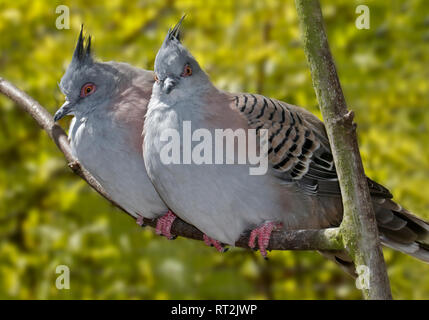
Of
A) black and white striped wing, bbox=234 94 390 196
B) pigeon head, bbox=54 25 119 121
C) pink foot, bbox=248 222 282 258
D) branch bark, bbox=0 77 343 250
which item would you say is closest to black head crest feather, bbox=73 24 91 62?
pigeon head, bbox=54 25 119 121

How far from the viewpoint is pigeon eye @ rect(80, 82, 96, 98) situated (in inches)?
105

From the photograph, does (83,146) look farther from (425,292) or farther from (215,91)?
(425,292)

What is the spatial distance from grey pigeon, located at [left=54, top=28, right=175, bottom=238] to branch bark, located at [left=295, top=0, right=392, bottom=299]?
1.04m

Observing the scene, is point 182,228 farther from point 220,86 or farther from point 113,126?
point 220,86

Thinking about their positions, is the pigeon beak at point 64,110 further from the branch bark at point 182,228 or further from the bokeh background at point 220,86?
the bokeh background at point 220,86

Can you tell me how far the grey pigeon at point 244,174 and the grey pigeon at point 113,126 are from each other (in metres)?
0.29

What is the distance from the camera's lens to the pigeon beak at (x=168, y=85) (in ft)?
7.11

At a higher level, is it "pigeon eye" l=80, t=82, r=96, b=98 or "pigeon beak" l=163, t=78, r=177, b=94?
"pigeon eye" l=80, t=82, r=96, b=98

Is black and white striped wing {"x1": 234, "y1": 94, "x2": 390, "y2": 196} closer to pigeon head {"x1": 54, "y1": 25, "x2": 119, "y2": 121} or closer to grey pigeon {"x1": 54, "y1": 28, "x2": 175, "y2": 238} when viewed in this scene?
grey pigeon {"x1": 54, "y1": 28, "x2": 175, "y2": 238}

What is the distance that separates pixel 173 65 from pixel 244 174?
48 centimetres

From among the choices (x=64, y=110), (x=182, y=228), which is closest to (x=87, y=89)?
(x=64, y=110)

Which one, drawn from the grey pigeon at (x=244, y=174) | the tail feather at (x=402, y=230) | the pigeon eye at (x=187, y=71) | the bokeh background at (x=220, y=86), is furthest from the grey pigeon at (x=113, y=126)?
the bokeh background at (x=220, y=86)

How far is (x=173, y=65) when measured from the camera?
2195 mm

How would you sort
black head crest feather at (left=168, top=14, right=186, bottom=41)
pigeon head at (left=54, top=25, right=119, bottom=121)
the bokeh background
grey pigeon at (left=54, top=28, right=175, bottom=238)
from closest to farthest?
black head crest feather at (left=168, top=14, right=186, bottom=41) < grey pigeon at (left=54, top=28, right=175, bottom=238) < pigeon head at (left=54, top=25, right=119, bottom=121) < the bokeh background
